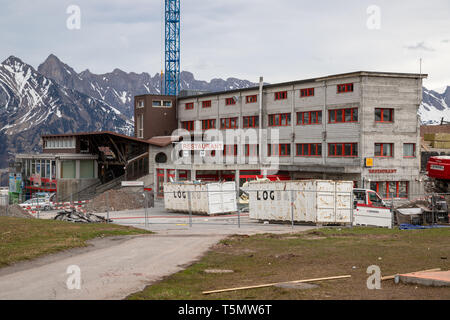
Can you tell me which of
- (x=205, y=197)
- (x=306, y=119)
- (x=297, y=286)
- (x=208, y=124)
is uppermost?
(x=208, y=124)

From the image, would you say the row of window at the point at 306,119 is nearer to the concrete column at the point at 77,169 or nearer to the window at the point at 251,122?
the window at the point at 251,122

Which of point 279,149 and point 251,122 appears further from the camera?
point 251,122

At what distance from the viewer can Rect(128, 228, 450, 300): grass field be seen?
12.7 metres

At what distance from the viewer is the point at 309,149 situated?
6091 cm

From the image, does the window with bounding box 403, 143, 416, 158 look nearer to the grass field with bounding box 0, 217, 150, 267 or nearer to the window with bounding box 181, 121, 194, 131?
the window with bounding box 181, 121, 194, 131

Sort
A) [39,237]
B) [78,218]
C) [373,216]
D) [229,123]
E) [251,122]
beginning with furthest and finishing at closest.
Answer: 1. [229,123]
2. [251,122]
3. [78,218]
4. [373,216]
5. [39,237]

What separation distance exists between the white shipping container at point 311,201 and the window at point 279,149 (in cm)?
2808

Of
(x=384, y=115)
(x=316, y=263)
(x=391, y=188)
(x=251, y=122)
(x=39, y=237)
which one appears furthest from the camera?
(x=251, y=122)

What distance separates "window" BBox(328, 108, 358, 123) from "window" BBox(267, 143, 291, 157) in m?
7.76

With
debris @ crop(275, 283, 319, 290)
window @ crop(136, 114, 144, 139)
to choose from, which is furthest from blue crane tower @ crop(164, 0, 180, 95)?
debris @ crop(275, 283, 319, 290)

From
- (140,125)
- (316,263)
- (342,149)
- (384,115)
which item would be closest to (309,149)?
(342,149)

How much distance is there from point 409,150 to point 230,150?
25.3 metres

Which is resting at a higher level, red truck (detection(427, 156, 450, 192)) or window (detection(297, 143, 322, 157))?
window (detection(297, 143, 322, 157))

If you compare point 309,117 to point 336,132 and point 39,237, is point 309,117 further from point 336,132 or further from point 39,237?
point 39,237
